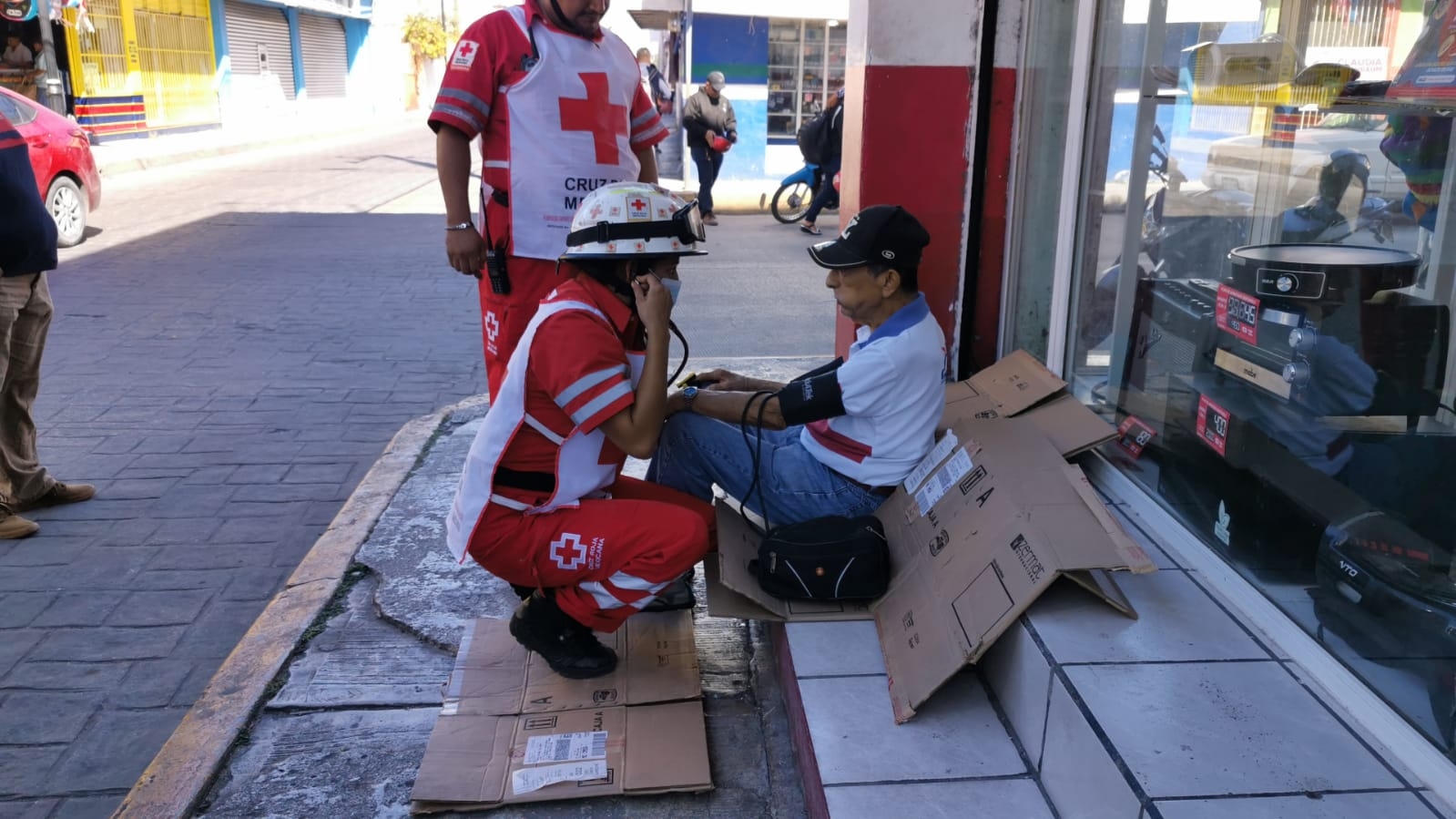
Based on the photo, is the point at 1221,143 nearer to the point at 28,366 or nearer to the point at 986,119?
the point at 986,119

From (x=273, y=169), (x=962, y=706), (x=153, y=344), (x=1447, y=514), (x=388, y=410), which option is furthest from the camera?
(x=273, y=169)

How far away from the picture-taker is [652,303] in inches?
104

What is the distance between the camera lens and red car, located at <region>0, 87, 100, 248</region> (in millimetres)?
9617

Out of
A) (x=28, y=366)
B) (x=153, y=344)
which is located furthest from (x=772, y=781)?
(x=153, y=344)

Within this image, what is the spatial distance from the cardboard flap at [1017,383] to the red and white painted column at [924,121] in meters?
0.34

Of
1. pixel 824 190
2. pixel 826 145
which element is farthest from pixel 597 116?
pixel 824 190

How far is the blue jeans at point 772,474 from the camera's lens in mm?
3150

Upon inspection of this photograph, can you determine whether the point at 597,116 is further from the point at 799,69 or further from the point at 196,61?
the point at 196,61

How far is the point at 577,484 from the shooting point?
2.79 m

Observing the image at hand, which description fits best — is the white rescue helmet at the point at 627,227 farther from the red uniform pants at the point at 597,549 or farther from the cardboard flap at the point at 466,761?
the cardboard flap at the point at 466,761

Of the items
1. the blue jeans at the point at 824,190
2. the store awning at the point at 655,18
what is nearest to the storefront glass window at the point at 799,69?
the store awning at the point at 655,18

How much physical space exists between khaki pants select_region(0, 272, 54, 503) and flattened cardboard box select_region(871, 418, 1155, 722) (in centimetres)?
328

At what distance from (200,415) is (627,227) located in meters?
3.72

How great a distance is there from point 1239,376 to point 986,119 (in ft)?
4.81
